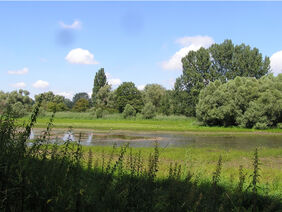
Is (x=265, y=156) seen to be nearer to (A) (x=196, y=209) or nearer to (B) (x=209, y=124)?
(A) (x=196, y=209)

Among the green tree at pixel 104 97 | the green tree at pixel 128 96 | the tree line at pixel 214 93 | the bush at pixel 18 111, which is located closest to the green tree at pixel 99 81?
the tree line at pixel 214 93

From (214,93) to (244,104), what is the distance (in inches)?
212

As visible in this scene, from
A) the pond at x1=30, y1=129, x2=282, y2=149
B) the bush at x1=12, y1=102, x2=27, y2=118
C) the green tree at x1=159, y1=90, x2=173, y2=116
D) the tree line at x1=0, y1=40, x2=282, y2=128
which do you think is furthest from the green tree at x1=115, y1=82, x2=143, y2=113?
the bush at x1=12, y1=102, x2=27, y2=118

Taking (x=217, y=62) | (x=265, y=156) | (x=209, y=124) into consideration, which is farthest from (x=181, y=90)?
(x=265, y=156)

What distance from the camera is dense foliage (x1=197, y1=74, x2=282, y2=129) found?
131ft

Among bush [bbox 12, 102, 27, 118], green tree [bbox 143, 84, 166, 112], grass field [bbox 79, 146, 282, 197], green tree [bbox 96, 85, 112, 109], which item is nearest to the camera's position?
bush [bbox 12, 102, 27, 118]

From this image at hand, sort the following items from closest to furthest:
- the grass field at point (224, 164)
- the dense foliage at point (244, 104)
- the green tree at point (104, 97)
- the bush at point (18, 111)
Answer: the bush at point (18, 111), the grass field at point (224, 164), the dense foliage at point (244, 104), the green tree at point (104, 97)

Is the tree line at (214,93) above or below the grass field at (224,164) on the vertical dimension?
above

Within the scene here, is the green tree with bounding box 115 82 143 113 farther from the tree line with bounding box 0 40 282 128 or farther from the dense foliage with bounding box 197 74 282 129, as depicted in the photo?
the dense foliage with bounding box 197 74 282 129

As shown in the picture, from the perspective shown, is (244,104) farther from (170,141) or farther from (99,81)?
(99,81)

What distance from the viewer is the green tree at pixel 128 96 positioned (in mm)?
86500

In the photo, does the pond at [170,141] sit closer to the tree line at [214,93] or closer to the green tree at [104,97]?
the tree line at [214,93]

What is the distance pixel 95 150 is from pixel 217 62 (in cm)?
5996

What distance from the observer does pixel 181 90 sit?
69500 mm
